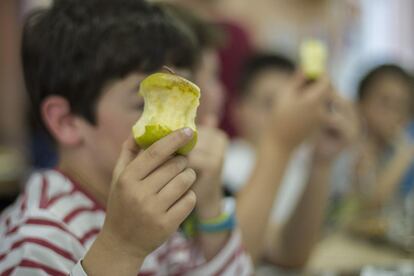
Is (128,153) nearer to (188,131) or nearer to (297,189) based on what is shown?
(188,131)

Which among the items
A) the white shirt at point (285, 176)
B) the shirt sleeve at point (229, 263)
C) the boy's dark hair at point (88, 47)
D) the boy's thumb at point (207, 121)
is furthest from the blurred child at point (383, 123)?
the boy's dark hair at point (88, 47)

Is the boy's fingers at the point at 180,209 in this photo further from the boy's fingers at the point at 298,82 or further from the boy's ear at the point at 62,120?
the boy's fingers at the point at 298,82

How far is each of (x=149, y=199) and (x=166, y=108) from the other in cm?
9

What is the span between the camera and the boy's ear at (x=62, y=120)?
0.75 meters

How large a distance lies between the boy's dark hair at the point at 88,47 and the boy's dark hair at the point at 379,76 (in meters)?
1.65

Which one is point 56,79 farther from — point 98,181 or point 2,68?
point 2,68

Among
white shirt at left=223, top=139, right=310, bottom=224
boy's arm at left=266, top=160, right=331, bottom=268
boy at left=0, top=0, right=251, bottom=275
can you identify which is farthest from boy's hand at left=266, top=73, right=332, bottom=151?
white shirt at left=223, top=139, right=310, bottom=224

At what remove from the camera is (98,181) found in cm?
75

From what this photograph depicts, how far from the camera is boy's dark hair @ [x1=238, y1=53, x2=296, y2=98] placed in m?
1.94

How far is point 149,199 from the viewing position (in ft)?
1.58

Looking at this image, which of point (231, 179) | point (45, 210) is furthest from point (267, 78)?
point (45, 210)

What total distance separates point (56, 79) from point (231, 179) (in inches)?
35.3

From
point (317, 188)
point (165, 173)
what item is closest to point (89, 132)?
point (165, 173)

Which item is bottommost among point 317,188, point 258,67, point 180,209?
point 258,67
